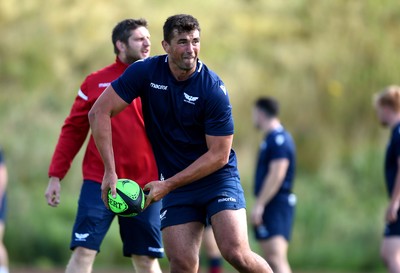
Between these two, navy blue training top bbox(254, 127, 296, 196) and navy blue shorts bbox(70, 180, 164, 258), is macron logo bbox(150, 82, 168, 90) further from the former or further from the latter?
navy blue training top bbox(254, 127, 296, 196)

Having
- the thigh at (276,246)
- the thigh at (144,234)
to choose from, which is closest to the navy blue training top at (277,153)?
the thigh at (276,246)

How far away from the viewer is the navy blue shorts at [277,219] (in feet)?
34.6

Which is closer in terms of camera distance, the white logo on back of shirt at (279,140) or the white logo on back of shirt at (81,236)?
the white logo on back of shirt at (81,236)

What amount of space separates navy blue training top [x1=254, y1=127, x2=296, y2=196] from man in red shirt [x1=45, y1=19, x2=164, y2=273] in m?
3.04

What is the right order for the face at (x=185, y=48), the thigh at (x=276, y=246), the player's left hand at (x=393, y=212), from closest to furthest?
the face at (x=185, y=48) → the player's left hand at (x=393, y=212) → the thigh at (x=276, y=246)

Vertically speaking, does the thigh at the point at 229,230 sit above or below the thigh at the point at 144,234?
above

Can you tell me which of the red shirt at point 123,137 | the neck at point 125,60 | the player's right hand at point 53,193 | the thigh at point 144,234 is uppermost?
the neck at point 125,60

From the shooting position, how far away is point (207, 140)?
21.6 ft

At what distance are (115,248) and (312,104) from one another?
4.23m

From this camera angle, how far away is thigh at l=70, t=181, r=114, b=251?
25.0 feet

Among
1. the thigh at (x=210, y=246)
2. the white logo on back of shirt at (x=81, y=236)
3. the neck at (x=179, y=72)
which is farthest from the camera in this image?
the thigh at (x=210, y=246)

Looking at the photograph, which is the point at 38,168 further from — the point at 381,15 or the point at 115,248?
the point at 381,15

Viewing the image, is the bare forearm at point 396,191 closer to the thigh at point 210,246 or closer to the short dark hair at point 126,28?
the short dark hair at point 126,28

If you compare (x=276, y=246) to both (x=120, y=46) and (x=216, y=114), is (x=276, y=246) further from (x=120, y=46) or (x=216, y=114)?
(x=216, y=114)
